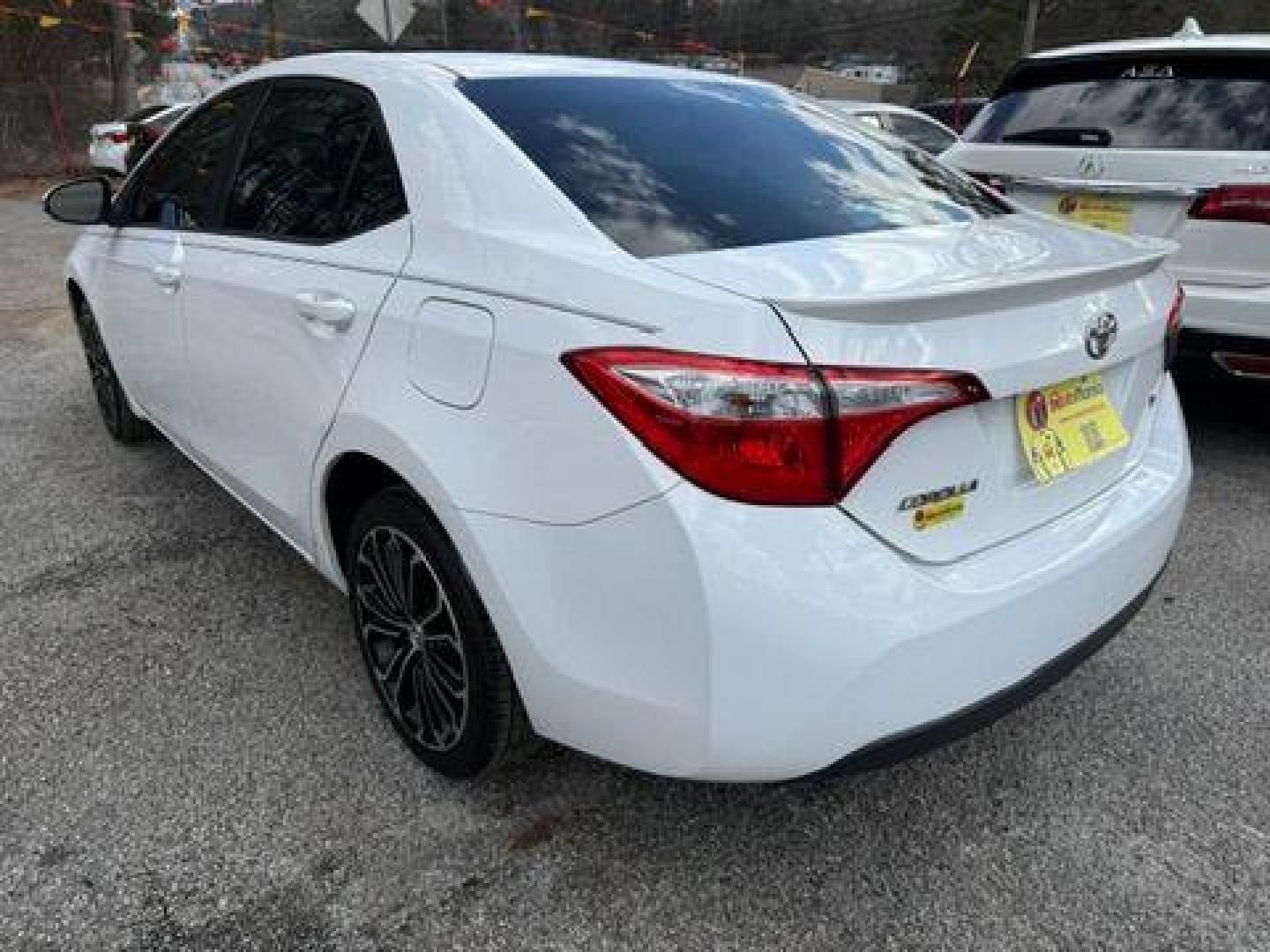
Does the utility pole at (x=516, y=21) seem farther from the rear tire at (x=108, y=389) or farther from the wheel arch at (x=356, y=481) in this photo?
the wheel arch at (x=356, y=481)

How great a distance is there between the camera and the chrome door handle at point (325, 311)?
2.23 metres

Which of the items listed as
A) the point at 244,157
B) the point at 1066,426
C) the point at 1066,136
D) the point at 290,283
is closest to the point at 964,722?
the point at 1066,426

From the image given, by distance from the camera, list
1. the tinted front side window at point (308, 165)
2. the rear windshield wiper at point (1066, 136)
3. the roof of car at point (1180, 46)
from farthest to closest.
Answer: the rear windshield wiper at point (1066, 136)
the roof of car at point (1180, 46)
the tinted front side window at point (308, 165)

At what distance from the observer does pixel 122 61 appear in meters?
22.3

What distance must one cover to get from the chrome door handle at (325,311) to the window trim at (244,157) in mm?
138

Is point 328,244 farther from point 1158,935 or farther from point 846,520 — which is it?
point 1158,935

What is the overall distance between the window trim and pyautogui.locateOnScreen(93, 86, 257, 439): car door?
0.4 inches

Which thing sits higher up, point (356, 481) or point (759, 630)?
point (759, 630)

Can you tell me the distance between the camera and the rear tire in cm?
429

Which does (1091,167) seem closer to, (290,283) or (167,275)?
(290,283)

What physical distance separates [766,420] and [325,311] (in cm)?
118

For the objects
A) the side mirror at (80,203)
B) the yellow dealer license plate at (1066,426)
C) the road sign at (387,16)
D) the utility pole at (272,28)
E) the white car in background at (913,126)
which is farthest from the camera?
the utility pole at (272,28)

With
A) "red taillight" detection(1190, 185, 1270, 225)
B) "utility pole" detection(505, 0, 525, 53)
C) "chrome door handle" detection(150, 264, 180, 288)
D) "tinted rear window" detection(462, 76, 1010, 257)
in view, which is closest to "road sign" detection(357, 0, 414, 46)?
"chrome door handle" detection(150, 264, 180, 288)

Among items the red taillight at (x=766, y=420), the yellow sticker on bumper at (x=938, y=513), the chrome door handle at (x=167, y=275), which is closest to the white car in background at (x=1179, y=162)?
the yellow sticker on bumper at (x=938, y=513)
